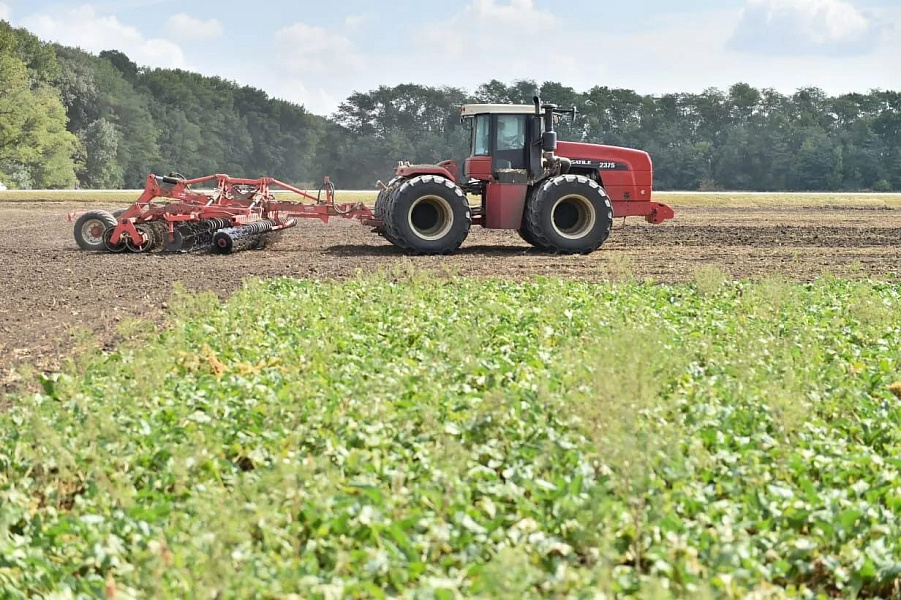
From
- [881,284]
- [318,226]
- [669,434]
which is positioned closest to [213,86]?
[318,226]

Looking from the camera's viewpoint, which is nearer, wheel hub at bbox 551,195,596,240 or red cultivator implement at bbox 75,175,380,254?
wheel hub at bbox 551,195,596,240

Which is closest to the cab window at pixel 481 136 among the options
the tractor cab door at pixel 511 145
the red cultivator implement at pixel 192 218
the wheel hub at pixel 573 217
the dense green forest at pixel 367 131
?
the tractor cab door at pixel 511 145

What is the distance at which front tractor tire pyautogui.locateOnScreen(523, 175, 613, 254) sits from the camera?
16.5 m

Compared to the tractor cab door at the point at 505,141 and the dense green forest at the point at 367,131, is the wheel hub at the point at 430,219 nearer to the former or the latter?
the tractor cab door at the point at 505,141

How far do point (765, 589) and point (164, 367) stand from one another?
470 centimetres

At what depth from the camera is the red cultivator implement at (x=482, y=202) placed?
54.0 feet

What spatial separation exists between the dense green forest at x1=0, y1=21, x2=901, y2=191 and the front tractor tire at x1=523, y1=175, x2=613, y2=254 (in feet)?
116

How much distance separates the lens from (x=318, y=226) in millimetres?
24969

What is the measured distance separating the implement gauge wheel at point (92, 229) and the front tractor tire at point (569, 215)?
23.7 feet

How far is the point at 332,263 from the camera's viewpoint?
1575cm

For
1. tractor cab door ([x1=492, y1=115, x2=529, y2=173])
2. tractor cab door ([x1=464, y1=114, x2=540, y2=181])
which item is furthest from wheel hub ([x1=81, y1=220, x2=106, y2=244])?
tractor cab door ([x1=492, y1=115, x2=529, y2=173])

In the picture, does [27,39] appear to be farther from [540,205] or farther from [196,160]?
[540,205]

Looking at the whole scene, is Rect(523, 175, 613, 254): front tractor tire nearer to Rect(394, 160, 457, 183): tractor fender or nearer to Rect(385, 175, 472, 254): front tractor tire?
Rect(385, 175, 472, 254): front tractor tire

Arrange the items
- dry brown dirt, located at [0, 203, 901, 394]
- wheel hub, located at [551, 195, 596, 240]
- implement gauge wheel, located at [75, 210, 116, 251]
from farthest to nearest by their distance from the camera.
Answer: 1. implement gauge wheel, located at [75, 210, 116, 251]
2. wheel hub, located at [551, 195, 596, 240]
3. dry brown dirt, located at [0, 203, 901, 394]
